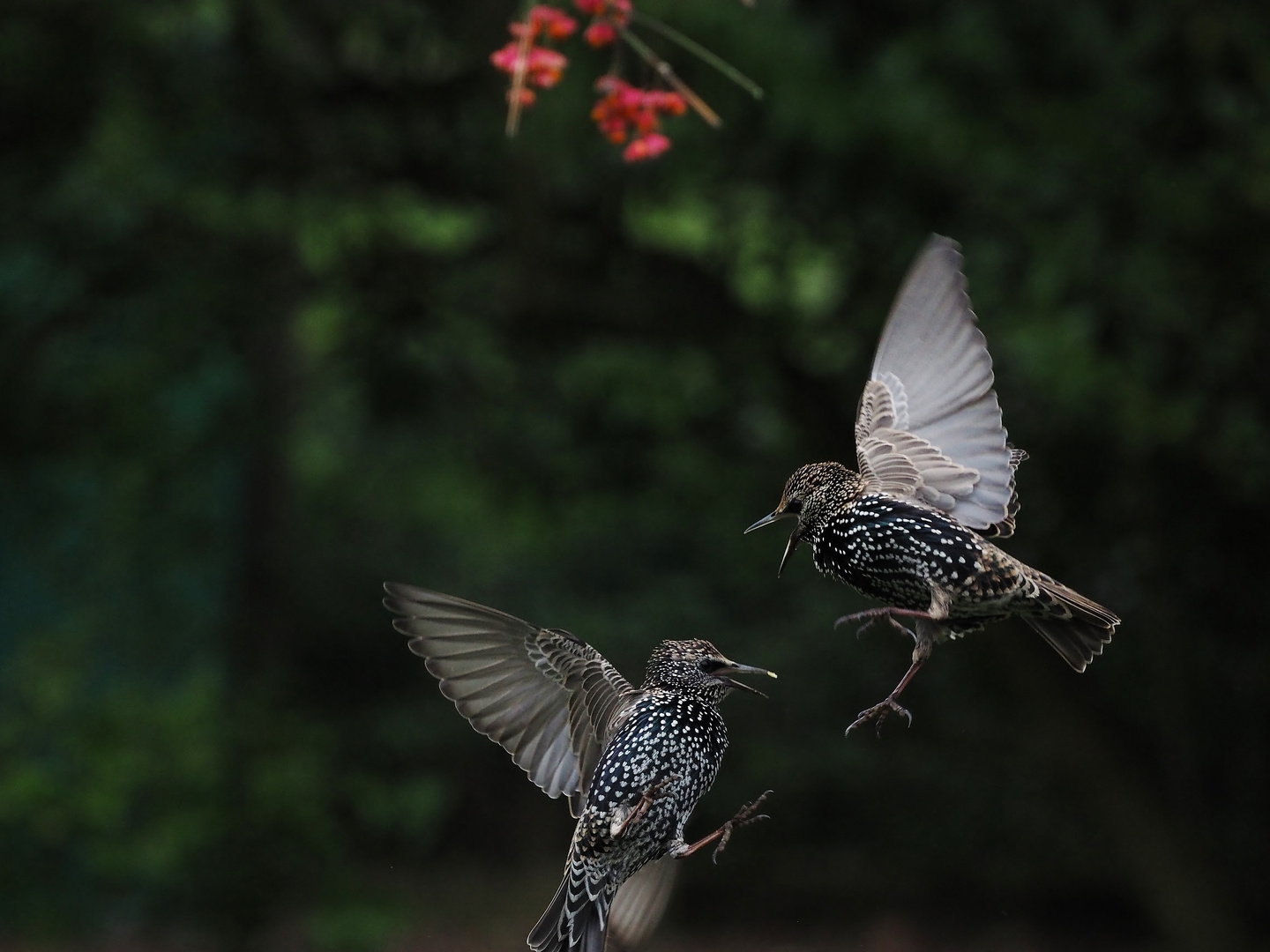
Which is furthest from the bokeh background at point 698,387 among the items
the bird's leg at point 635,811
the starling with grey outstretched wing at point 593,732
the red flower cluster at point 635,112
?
the bird's leg at point 635,811

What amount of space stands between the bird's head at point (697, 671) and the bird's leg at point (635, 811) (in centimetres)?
17

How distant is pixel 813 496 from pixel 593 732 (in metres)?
0.66

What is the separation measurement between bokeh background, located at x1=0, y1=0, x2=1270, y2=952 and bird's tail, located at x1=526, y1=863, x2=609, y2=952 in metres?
4.25

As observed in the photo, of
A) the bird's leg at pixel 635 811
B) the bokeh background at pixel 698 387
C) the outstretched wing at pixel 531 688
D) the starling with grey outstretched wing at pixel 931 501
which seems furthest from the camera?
the bokeh background at pixel 698 387

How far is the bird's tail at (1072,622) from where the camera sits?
269 centimetres

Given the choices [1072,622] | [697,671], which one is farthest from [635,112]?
[1072,622]

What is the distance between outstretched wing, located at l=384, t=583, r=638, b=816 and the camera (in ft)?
9.29

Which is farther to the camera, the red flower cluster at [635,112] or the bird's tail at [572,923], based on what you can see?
the red flower cluster at [635,112]

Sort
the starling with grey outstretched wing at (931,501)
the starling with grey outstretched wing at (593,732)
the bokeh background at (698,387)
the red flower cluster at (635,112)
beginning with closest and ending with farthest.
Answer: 1. the starling with grey outstretched wing at (931,501)
2. the starling with grey outstretched wing at (593,732)
3. the red flower cluster at (635,112)
4. the bokeh background at (698,387)

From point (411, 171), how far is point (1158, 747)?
16.5 ft

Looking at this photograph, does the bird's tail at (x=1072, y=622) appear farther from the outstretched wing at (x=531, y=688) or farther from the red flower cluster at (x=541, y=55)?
the red flower cluster at (x=541, y=55)

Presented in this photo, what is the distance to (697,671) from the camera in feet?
9.14

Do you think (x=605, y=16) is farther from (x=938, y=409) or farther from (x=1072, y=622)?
(x=1072, y=622)

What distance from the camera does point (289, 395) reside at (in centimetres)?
957
